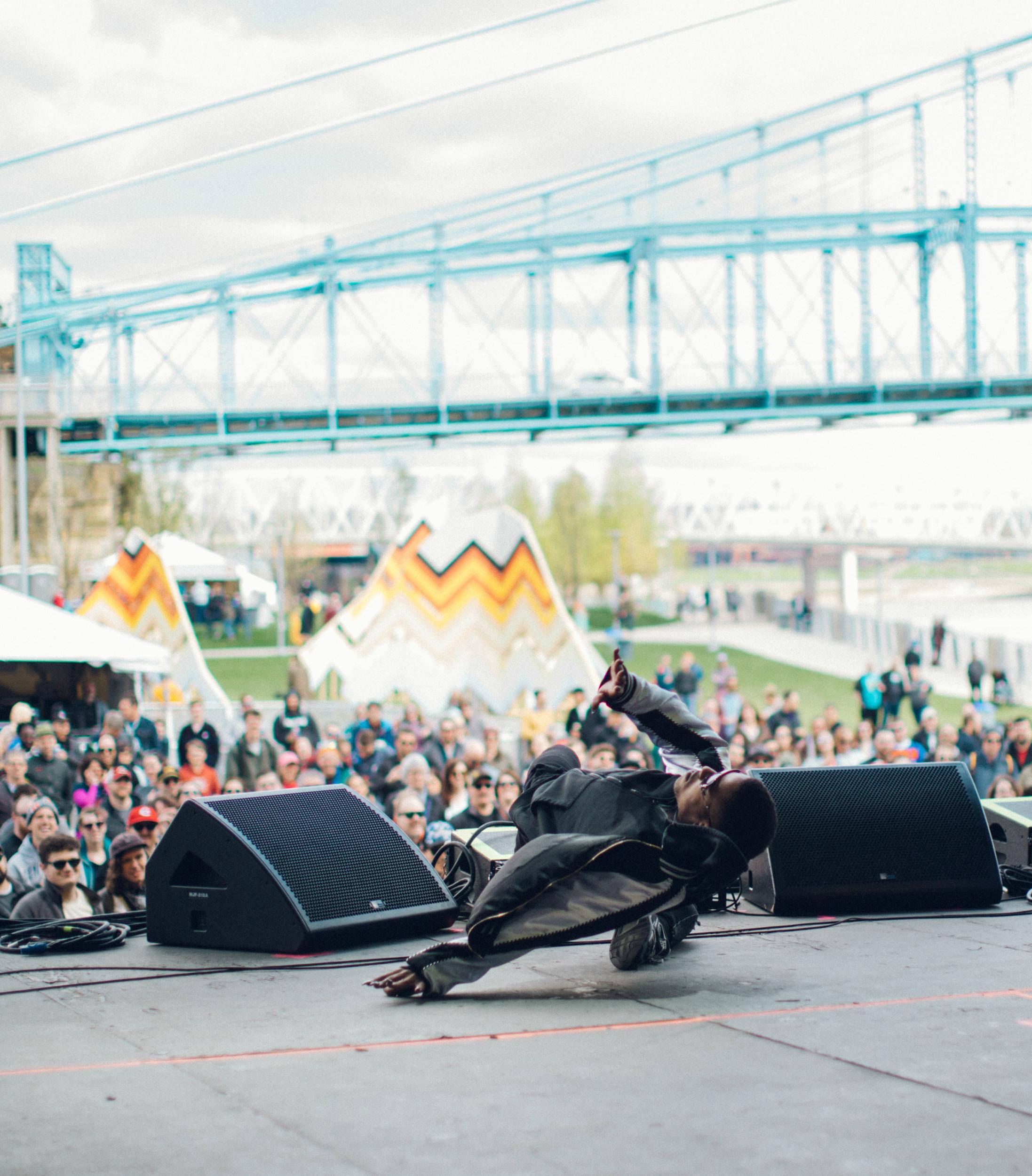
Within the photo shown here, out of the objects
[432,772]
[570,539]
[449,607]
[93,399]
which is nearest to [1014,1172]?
[432,772]

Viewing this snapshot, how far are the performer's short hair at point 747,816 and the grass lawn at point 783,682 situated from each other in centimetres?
2387

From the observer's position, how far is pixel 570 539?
8469 cm

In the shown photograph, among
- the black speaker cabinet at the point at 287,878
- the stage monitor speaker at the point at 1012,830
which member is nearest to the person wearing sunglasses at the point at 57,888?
the black speaker cabinet at the point at 287,878

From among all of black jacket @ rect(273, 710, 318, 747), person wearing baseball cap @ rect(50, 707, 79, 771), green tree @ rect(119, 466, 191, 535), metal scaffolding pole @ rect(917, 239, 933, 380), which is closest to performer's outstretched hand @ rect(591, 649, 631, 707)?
person wearing baseball cap @ rect(50, 707, 79, 771)

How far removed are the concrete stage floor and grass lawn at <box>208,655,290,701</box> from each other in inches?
966

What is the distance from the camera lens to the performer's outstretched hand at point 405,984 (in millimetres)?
4355

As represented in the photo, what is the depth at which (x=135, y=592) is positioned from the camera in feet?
63.9

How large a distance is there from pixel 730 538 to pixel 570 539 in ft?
140

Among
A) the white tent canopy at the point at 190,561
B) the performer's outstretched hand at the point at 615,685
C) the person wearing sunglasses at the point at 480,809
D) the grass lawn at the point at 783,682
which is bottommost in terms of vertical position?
the grass lawn at the point at 783,682

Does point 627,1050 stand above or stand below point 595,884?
below

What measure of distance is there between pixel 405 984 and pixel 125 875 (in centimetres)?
278

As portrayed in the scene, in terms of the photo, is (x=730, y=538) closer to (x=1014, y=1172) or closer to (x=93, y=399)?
(x=93, y=399)

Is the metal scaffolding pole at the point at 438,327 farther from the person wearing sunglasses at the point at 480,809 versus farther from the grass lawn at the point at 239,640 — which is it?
the person wearing sunglasses at the point at 480,809

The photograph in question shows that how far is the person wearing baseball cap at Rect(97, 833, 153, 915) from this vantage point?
21.9ft
